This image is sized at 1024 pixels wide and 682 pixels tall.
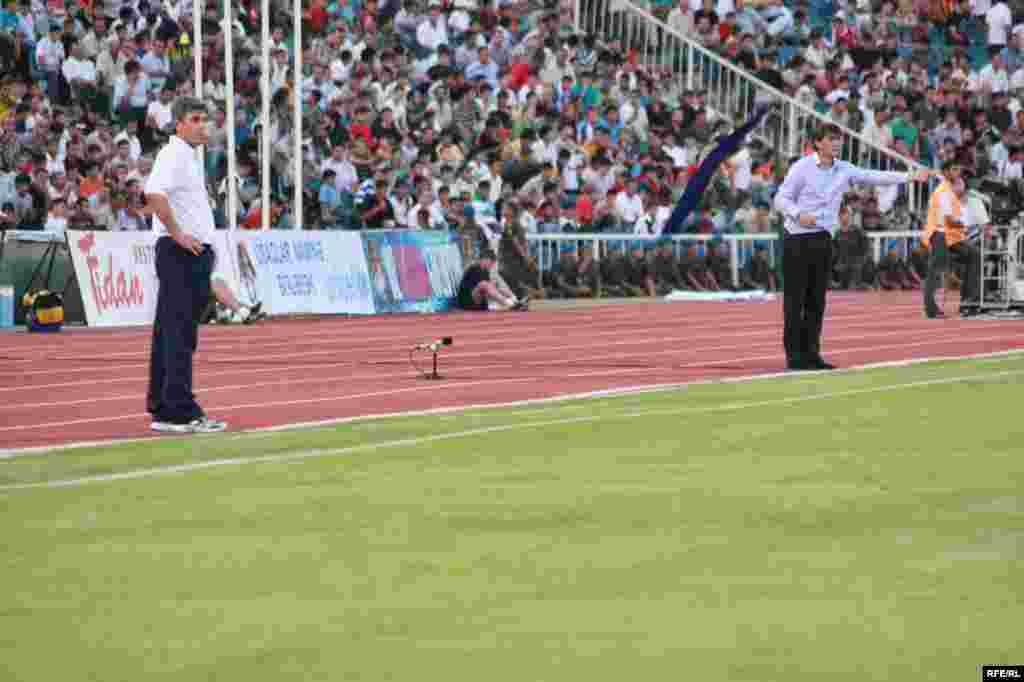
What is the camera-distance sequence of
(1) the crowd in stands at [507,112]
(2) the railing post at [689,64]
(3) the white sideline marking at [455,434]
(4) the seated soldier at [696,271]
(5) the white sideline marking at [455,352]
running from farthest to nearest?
(2) the railing post at [689,64] → (4) the seated soldier at [696,271] → (1) the crowd in stands at [507,112] → (5) the white sideline marking at [455,352] → (3) the white sideline marking at [455,434]

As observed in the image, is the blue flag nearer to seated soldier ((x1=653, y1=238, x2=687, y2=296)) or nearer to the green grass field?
seated soldier ((x1=653, y1=238, x2=687, y2=296))

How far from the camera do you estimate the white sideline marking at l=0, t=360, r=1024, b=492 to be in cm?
1060

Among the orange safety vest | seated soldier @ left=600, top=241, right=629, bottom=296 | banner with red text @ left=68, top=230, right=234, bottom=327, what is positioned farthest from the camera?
seated soldier @ left=600, top=241, right=629, bottom=296

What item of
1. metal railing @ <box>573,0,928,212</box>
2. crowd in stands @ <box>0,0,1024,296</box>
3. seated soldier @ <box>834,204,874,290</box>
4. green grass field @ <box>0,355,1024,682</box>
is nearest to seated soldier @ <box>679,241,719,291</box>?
crowd in stands @ <box>0,0,1024,296</box>

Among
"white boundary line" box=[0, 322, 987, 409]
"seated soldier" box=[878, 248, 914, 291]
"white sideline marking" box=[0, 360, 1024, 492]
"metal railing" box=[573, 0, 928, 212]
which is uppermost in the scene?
"metal railing" box=[573, 0, 928, 212]

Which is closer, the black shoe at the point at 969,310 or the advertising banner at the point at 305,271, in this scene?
the advertising banner at the point at 305,271

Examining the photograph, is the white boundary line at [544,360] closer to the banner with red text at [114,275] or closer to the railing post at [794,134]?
the banner with red text at [114,275]

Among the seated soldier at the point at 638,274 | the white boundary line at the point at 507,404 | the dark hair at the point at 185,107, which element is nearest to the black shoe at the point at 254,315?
the seated soldier at the point at 638,274

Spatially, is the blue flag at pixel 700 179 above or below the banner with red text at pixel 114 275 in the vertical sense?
above

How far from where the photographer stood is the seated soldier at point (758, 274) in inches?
1521

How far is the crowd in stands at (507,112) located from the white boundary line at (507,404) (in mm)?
10600

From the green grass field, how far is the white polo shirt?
133 centimetres

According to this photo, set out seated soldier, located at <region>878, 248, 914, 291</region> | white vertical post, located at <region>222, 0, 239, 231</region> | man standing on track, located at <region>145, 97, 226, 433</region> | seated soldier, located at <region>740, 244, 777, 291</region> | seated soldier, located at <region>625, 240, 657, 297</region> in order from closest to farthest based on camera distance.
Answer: man standing on track, located at <region>145, 97, 226, 433</region>
white vertical post, located at <region>222, 0, 239, 231</region>
seated soldier, located at <region>625, 240, 657, 297</region>
seated soldier, located at <region>740, 244, 777, 291</region>
seated soldier, located at <region>878, 248, 914, 291</region>

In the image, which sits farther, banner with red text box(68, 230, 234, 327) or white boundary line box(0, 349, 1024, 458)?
banner with red text box(68, 230, 234, 327)
